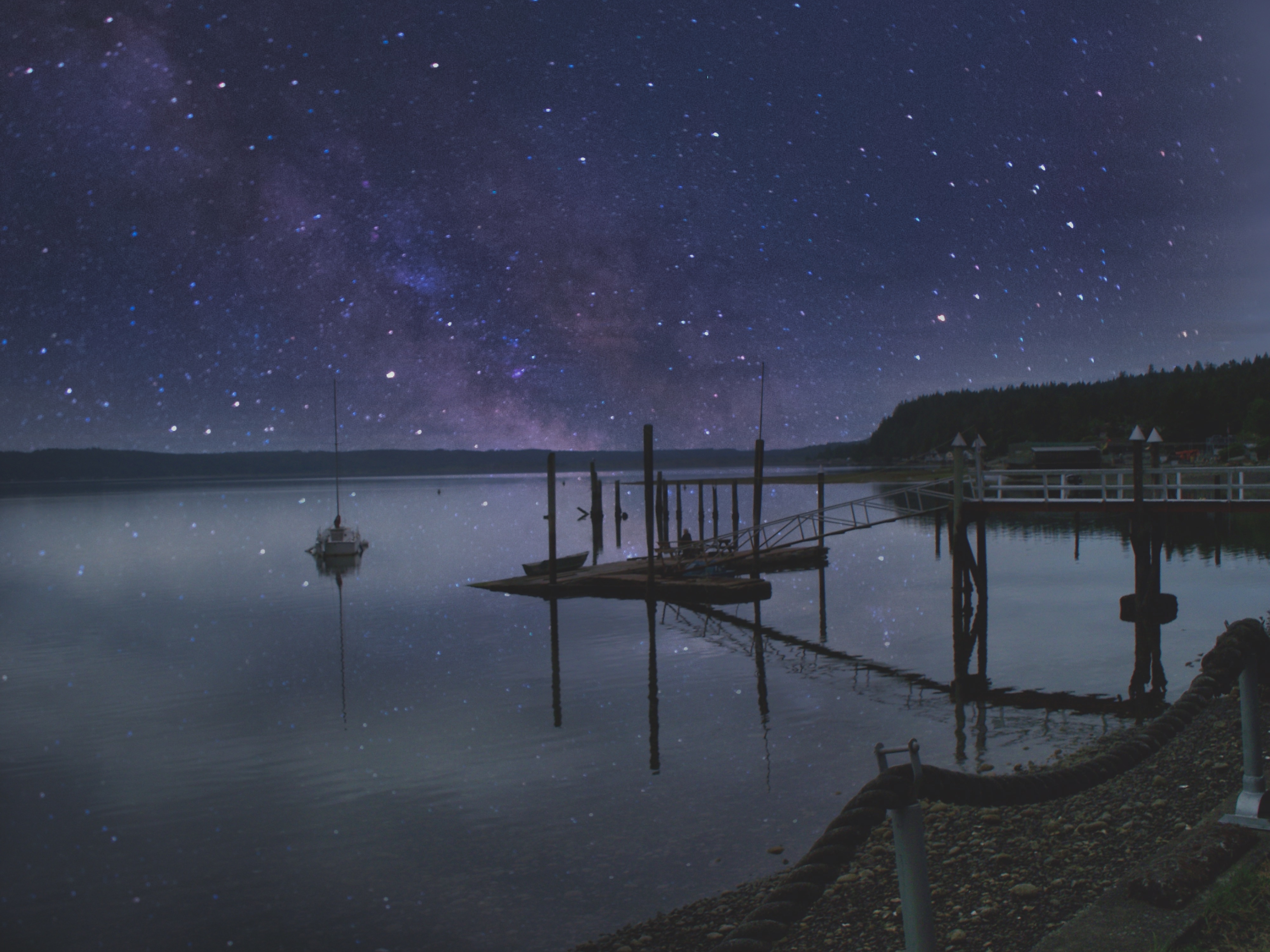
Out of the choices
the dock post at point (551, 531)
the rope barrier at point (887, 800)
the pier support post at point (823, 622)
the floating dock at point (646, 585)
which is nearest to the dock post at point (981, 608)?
the pier support post at point (823, 622)

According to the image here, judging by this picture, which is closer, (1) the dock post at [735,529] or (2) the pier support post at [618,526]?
(1) the dock post at [735,529]

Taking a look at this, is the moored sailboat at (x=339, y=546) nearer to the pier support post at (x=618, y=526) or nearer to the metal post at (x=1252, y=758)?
the pier support post at (x=618, y=526)

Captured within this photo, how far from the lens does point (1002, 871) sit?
823 cm

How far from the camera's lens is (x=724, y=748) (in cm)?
1530

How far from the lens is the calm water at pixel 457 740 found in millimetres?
10273

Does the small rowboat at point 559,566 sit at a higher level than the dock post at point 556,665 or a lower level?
higher

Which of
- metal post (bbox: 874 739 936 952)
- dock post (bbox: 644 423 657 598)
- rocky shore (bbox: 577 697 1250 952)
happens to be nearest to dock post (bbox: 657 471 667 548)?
dock post (bbox: 644 423 657 598)

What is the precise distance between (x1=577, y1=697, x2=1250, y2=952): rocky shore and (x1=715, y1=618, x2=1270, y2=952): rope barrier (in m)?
3.57

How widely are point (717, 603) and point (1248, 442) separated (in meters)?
113

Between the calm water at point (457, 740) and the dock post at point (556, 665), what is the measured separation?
23 cm

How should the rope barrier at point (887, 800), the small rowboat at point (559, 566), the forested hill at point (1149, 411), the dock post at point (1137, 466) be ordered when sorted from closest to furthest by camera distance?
1. the rope barrier at point (887, 800)
2. the dock post at point (1137, 466)
3. the small rowboat at point (559, 566)
4. the forested hill at point (1149, 411)

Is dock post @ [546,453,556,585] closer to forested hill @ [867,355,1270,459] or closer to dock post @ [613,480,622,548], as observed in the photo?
dock post @ [613,480,622,548]

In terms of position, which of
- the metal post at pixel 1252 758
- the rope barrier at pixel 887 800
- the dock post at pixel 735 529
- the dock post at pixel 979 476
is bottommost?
the dock post at pixel 735 529

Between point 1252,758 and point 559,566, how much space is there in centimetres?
3593
